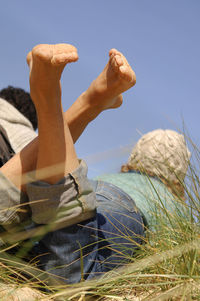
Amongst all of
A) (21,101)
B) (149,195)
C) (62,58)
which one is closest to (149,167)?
(149,195)

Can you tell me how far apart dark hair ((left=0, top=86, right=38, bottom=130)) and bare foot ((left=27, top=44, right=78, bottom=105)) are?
220 cm

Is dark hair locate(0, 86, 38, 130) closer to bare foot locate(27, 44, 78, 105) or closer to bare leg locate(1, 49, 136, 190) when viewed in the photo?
bare leg locate(1, 49, 136, 190)

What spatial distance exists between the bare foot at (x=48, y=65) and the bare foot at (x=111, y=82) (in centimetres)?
21

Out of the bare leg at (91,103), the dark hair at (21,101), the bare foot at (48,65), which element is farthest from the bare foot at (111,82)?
the dark hair at (21,101)

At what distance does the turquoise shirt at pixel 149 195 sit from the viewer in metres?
1.04

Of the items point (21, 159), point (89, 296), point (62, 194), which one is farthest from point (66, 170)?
point (89, 296)

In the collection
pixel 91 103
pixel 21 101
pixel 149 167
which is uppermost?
pixel 91 103

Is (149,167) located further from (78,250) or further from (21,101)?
(21,101)

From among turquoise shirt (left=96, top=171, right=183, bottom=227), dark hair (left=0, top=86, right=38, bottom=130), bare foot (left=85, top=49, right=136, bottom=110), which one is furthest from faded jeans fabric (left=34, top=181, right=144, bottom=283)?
dark hair (left=0, top=86, right=38, bottom=130)

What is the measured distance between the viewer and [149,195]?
1.26m

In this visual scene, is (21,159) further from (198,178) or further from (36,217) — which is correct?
(198,178)

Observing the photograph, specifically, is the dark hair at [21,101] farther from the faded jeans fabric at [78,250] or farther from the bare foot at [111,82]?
the faded jeans fabric at [78,250]

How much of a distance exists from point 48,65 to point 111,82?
295 mm

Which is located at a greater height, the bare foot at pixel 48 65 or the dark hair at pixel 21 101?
the bare foot at pixel 48 65
